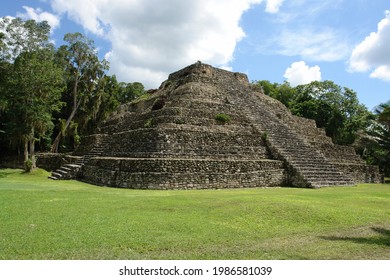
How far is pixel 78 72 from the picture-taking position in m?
36.9

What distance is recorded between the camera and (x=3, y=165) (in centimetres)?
3462

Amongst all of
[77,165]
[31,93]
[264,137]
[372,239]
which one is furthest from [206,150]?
[31,93]

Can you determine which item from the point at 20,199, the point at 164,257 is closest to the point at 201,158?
the point at 20,199

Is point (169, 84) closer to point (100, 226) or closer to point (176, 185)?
point (176, 185)

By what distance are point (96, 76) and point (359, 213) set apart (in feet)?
112

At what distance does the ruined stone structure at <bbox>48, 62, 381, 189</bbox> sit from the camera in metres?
15.3

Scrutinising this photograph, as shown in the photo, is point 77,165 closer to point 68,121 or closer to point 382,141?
point 68,121

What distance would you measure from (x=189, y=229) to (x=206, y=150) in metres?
9.97

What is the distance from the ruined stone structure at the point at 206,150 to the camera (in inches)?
604

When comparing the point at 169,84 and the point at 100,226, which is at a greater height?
the point at 169,84

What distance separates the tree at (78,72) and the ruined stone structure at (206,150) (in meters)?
13.6

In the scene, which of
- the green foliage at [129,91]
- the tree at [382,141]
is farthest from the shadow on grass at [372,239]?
the green foliage at [129,91]

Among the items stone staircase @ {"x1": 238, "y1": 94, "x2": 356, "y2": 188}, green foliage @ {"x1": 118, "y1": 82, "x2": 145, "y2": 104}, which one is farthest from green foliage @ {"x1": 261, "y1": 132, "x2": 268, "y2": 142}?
green foliage @ {"x1": 118, "y1": 82, "x2": 145, "y2": 104}

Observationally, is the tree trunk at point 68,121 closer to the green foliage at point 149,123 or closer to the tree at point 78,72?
the tree at point 78,72
